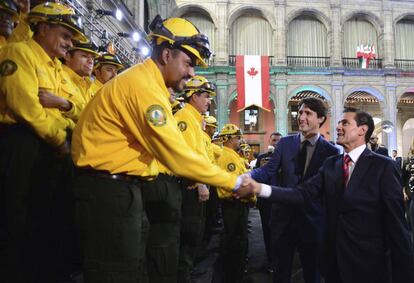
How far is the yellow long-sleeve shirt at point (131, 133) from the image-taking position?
7.25 feet

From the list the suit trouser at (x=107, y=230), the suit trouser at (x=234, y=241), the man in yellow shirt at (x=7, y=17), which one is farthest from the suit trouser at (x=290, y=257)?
the man in yellow shirt at (x=7, y=17)

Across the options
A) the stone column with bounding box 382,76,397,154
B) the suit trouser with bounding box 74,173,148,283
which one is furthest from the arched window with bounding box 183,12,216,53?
the suit trouser with bounding box 74,173,148,283

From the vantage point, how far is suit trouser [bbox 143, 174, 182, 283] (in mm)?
2896

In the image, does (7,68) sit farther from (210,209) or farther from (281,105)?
(281,105)

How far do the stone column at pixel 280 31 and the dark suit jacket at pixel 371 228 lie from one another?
24.0m

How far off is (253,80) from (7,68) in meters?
20.8

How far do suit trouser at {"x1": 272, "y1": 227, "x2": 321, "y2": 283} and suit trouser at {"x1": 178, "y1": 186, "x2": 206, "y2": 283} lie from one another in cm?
93

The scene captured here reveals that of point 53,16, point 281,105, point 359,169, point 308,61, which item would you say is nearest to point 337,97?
point 308,61

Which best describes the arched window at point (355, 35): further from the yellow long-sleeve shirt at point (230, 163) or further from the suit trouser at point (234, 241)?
the suit trouser at point (234, 241)

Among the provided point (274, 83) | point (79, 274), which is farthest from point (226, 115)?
point (79, 274)

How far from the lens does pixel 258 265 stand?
6.22m

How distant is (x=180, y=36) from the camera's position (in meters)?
2.43

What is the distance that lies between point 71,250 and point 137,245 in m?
2.35

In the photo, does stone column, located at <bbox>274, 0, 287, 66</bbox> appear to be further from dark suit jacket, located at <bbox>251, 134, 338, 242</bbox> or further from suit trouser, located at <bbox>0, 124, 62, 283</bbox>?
suit trouser, located at <bbox>0, 124, 62, 283</bbox>
